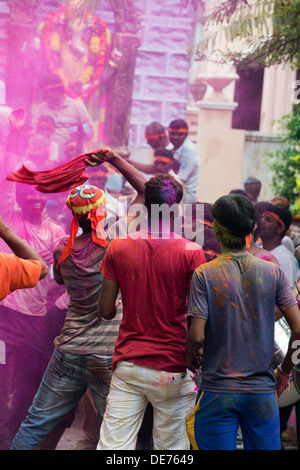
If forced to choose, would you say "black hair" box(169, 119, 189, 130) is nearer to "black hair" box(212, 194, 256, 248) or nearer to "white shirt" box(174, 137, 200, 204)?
"white shirt" box(174, 137, 200, 204)

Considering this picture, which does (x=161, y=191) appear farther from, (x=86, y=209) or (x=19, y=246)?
(x=19, y=246)

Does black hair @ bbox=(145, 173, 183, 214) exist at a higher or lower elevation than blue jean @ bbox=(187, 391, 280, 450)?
higher

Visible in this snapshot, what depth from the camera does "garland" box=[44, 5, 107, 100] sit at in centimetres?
802

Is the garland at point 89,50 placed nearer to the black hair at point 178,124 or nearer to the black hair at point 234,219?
the black hair at point 178,124

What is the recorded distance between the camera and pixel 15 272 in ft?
10.9

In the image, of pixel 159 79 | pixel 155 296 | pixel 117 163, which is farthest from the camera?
pixel 159 79

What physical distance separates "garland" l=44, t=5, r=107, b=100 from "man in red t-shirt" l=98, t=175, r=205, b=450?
4698mm

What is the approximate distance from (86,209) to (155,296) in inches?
34.0

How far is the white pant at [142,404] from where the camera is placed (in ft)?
12.1

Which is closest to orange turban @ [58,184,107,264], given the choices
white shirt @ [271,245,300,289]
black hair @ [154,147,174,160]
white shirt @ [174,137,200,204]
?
white shirt @ [271,245,300,289]

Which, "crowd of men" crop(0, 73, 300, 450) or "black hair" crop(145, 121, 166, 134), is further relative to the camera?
"black hair" crop(145, 121, 166, 134)
